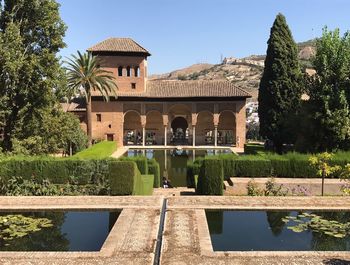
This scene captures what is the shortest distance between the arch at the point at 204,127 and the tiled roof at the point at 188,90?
406 cm

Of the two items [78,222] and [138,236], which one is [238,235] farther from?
[78,222]

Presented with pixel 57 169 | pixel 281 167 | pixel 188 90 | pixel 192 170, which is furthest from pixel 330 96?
pixel 188 90

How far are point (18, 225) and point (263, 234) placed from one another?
672 centimetres

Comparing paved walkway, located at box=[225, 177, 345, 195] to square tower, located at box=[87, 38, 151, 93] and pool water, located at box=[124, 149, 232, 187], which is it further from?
square tower, located at box=[87, 38, 151, 93]

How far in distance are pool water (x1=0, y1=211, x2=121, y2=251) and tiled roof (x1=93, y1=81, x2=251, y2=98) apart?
103 ft

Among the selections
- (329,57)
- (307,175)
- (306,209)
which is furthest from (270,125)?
(306,209)

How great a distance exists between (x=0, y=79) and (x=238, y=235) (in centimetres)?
1617

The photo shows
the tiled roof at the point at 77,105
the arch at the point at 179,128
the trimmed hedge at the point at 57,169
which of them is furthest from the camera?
the arch at the point at 179,128

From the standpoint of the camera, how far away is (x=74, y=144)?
31.9 m

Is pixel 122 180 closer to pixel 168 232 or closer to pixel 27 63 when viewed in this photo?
pixel 168 232

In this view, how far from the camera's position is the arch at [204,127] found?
155ft

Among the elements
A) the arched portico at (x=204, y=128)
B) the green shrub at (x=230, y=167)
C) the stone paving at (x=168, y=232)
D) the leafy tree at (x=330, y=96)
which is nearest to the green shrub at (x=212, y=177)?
the stone paving at (x=168, y=232)

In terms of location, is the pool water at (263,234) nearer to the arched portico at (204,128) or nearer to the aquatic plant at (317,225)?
the aquatic plant at (317,225)

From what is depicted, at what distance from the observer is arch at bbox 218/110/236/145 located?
4625cm
